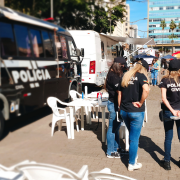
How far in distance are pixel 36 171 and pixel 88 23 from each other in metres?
1.03

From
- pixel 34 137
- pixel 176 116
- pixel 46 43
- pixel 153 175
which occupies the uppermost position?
pixel 46 43

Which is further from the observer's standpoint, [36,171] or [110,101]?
[110,101]

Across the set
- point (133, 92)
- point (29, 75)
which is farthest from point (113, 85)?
point (29, 75)

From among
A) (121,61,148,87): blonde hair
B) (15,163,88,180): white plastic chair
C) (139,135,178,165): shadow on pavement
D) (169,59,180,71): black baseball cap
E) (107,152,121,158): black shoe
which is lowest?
(139,135,178,165): shadow on pavement

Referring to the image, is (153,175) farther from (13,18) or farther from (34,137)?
(13,18)

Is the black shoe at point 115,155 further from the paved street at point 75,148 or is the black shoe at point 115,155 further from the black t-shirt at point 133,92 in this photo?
the black t-shirt at point 133,92

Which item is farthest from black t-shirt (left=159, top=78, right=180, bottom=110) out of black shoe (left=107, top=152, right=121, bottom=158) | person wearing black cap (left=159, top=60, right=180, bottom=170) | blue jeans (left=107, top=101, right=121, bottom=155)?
black shoe (left=107, top=152, right=121, bottom=158)

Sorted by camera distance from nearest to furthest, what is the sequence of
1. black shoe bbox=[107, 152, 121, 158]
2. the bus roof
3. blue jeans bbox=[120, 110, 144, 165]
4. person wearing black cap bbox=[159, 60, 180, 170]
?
1. the bus roof
2. blue jeans bbox=[120, 110, 144, 165]
3. person wearing black cap bbox=[159, 60, 180, 170]
4. black shoe bbox=[107, 152, 121, 158]

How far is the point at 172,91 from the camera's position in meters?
3.57

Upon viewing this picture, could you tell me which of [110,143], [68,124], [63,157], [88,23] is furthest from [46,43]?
[68,124]

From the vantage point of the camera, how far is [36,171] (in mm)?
1603

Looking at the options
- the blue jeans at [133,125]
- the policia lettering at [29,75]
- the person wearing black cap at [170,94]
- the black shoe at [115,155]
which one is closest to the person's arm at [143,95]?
the blue jeans at [133,125]

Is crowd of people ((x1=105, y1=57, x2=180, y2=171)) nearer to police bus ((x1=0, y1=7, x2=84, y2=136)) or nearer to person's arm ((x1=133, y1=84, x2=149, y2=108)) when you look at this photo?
person's arm ((x1=133, y1=84, x2=149, y2=108))

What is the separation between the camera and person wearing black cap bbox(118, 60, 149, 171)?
333 centimetres
